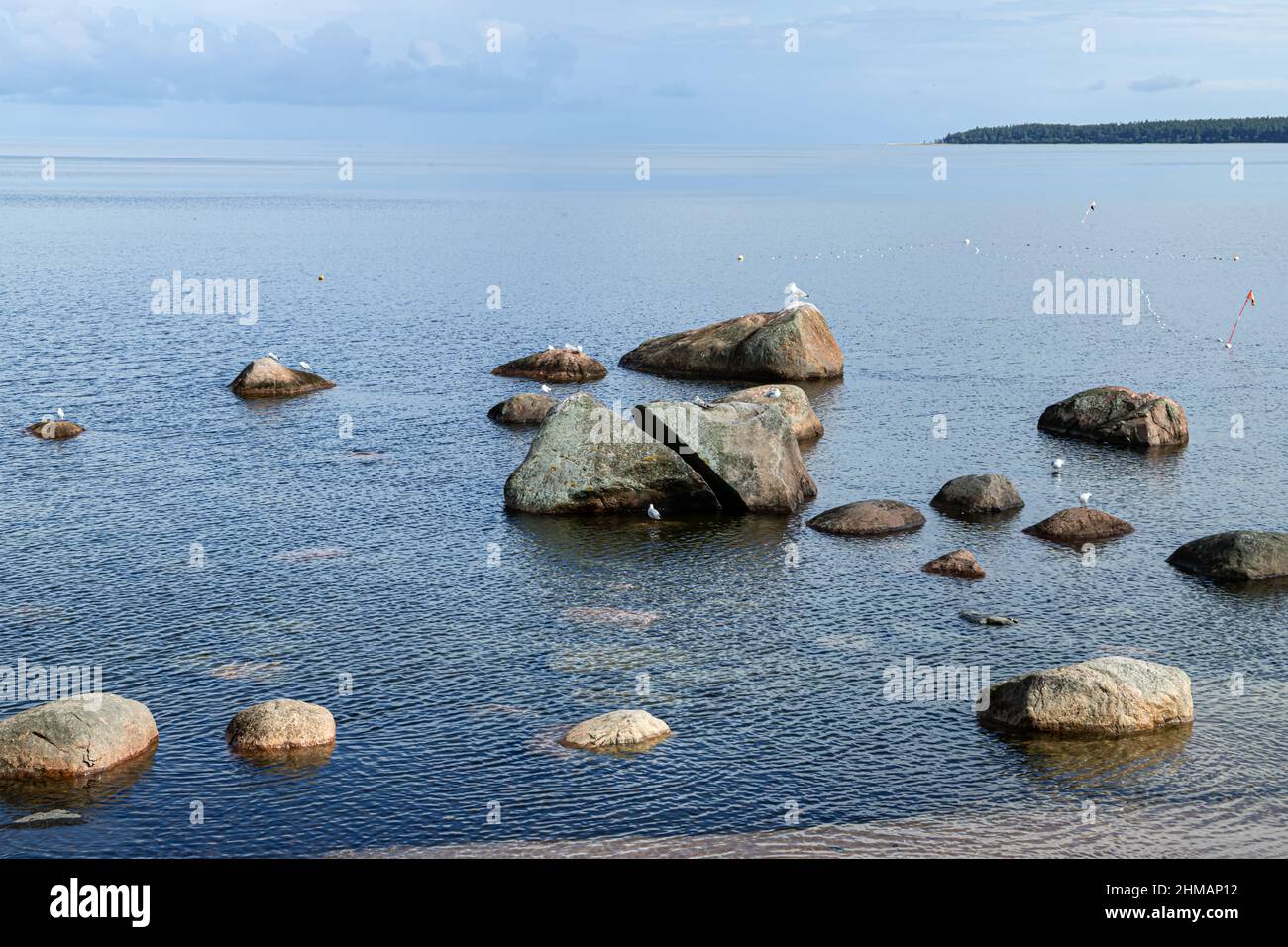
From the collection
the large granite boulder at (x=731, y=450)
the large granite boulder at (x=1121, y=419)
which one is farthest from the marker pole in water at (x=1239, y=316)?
the large granite boulder at (x=731, y=450)

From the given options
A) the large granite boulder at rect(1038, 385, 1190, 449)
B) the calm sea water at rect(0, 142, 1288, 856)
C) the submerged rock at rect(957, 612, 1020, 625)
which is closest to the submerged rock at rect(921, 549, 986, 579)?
the calm sea water at rect(0, 142, 1288, 856)

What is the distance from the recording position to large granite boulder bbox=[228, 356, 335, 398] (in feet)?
204

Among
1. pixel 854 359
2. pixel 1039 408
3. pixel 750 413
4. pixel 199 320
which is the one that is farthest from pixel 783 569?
pixel 199 320

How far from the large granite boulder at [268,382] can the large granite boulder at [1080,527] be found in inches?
1367

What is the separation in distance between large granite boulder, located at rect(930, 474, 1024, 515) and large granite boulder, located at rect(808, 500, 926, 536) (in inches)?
63.3

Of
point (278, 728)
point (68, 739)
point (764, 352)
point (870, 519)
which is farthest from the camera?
point (764, 352)

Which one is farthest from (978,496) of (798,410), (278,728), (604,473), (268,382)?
(268,382)

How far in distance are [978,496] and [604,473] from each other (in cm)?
1133

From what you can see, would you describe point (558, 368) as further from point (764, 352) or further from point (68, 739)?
point (68, 739)

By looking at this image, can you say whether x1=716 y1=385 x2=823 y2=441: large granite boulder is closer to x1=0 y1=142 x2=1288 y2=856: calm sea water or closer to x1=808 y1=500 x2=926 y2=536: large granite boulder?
x1=0 y1=142 x2=1288 y2=856: calm sea water

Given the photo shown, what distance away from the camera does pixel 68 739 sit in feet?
83.4
